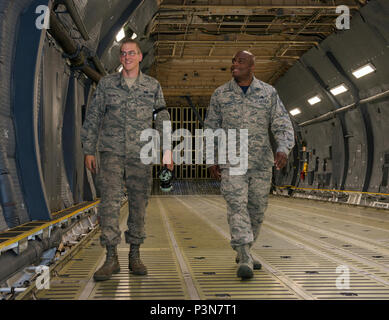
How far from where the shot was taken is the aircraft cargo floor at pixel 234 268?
12.5ft

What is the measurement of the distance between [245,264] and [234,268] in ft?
1.97

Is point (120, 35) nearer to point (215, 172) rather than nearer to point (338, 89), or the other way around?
point (215, 172)

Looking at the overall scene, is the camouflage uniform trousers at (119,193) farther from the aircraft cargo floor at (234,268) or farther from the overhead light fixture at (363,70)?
the overhead light fixture at (363,70)

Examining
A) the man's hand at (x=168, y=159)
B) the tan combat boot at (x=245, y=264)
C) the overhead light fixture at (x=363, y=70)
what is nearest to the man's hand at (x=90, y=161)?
the man's hand at (x=168, y=159)

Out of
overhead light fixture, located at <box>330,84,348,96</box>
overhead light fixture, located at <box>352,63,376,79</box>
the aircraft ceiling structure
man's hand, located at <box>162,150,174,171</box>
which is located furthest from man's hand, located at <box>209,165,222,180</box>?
overhead light fixture, located at <box>330,84,348,96</box>

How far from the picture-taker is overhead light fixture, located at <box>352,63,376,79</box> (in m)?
13.2

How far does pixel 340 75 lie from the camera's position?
15.2 metres

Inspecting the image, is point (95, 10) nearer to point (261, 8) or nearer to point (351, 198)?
point (261, 8)

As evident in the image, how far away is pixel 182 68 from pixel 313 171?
22.8ft

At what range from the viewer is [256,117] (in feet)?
15.4

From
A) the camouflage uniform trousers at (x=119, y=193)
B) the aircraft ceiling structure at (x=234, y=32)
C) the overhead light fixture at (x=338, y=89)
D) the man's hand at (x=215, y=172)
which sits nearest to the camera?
the camouflage uniform trousers at (x=119, y=193)

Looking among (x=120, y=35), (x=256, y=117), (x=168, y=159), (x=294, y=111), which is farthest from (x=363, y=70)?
(x=168, y=159)

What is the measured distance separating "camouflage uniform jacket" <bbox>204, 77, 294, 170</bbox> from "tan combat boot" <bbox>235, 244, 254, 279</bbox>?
0.77m

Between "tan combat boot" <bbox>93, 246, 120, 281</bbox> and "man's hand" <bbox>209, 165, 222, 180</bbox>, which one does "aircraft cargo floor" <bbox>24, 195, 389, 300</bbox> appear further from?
"man's hand" <bbox>209, 165, 222, 180</bbox>
